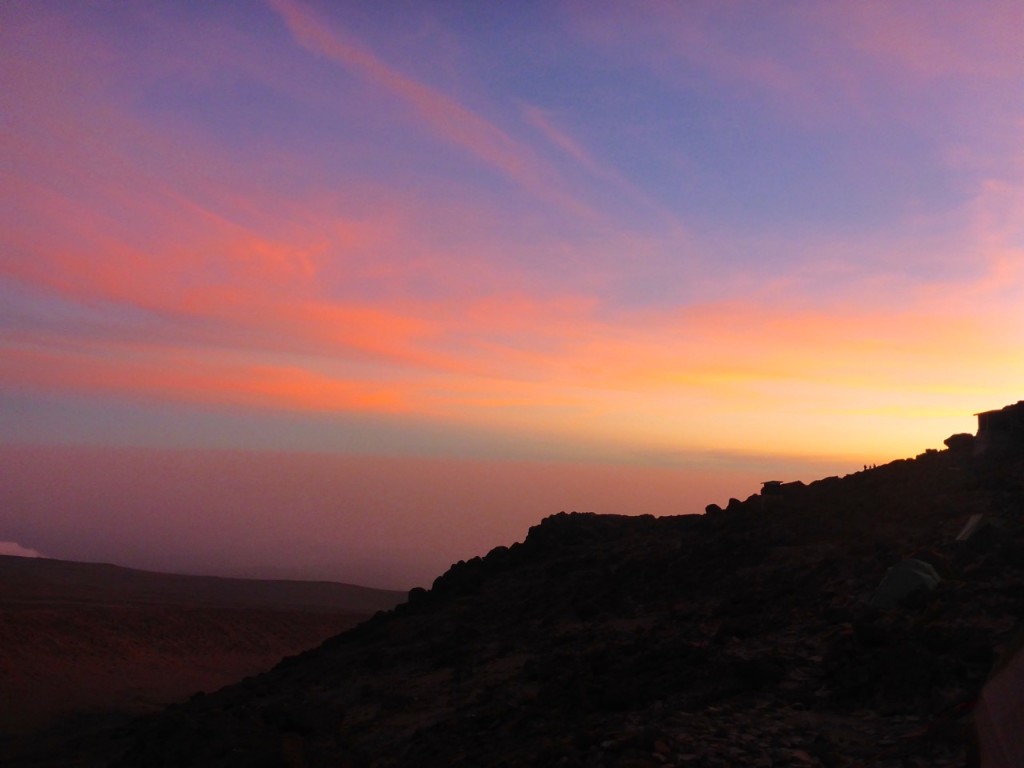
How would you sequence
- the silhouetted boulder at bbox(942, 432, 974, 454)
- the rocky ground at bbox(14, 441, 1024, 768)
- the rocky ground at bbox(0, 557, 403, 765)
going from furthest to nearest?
the rocky ground at bbox(0, 557, 403, 765)
the silhouetted boulder at bbox(942, 432, 974, 454)
the rocky ground at bbox(14, 441, 1024, 768)

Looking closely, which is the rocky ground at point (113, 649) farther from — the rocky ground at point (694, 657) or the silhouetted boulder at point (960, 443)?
the silhouetted boulder at point (960, 443)

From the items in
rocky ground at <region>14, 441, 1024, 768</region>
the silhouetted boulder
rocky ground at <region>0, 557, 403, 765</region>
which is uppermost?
the silhouetted boulder

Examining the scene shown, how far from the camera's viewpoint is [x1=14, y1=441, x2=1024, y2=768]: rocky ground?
8.55m

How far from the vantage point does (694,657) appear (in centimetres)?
1116

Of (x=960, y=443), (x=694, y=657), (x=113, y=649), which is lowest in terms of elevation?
(x=113, y=649)

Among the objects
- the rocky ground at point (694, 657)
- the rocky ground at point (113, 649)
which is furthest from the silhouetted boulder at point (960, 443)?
the rocky ground at point (113, 649)

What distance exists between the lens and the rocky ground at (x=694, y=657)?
337 inches

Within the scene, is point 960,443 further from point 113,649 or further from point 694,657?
point 113,649

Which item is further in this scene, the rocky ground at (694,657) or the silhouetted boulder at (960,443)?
the silhouetted boulder at (960,443)

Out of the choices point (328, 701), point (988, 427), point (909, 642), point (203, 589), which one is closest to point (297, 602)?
point (203, 589)

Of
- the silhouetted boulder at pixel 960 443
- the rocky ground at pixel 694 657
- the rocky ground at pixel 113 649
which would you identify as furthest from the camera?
the rocky ground at pixel 113 649

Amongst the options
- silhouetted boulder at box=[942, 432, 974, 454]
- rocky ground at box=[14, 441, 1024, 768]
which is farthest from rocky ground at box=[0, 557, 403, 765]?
silhouetted boulder at box=[942, 432, 974, 454]

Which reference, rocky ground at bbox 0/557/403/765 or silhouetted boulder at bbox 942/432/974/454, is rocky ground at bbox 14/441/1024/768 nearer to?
silhouetted boulder at bbox 942/432/974/454

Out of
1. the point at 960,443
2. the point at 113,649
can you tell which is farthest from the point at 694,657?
the point at 113,649
